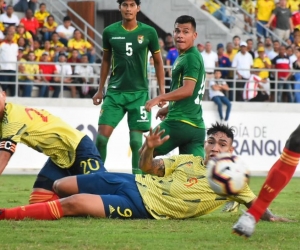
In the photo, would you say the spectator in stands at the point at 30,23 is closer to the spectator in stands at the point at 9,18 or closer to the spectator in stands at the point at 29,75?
the spectator in stands at the point at 9,18

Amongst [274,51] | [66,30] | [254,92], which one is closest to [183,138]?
[254,92]

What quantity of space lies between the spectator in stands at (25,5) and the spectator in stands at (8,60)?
3.22 m

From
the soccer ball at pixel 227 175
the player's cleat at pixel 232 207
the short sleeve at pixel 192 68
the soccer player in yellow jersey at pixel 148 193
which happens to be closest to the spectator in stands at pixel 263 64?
the player's cleat at pixel 232 207

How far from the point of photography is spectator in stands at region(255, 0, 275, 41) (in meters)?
27.8

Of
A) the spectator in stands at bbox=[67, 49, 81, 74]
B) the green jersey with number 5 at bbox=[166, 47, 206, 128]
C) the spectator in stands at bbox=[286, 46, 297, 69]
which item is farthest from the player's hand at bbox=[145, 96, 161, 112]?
the spectator in stands at bbox=[286, 46, 297, 69]

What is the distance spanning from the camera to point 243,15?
94.9 feet

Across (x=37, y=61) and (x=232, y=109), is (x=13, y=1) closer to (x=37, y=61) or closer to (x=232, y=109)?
(x=37, y=61)

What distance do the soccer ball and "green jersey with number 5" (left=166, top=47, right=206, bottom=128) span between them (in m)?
2.51

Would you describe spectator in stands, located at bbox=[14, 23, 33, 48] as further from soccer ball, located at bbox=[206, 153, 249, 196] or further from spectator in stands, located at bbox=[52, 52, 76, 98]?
soccer ball, located at bbox=[206, 153, 249, 196]

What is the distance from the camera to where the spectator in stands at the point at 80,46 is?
24031 mm

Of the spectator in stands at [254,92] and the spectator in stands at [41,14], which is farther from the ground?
the spectator in stands at [41,14]

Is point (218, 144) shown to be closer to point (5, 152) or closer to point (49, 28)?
point (5, 152)

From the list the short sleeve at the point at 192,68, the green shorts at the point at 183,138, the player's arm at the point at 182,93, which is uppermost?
the short sleeve at the point at 192,68

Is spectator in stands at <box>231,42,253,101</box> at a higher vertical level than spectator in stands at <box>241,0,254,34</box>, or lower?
lower
